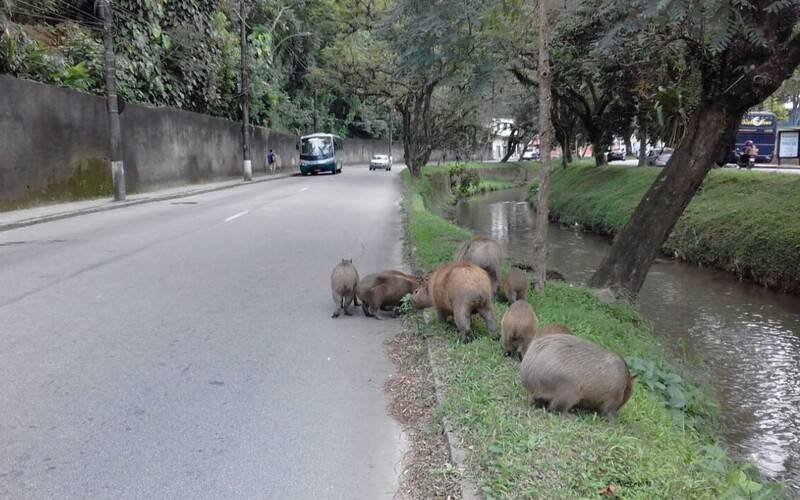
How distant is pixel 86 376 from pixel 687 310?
30.9 feet

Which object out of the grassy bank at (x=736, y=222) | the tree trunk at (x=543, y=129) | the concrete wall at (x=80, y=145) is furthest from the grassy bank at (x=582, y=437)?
the concrete wall at (x=80, y=145)

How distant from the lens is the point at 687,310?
10969 mm

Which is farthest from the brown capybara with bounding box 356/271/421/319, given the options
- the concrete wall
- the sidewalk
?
the concrete wall

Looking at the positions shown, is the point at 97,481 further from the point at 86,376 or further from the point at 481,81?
the point at 481,81

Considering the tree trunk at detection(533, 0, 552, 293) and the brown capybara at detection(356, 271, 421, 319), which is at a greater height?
the tree trunk at detection(533, 0, 552, 293)

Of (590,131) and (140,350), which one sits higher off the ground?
(590,131)

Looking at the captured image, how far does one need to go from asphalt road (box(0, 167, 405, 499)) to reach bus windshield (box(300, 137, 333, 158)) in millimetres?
29718

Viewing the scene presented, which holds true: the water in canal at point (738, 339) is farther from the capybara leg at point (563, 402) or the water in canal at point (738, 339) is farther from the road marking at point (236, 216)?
the road marking at point (236, 216)

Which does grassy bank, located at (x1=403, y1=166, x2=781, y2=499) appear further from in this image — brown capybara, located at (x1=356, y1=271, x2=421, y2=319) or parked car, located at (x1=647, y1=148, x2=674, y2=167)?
parked car, located at (x1=647, y1=148, x2=674, y2=167)

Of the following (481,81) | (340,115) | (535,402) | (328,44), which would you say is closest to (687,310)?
(481,81)

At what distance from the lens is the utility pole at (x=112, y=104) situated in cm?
1730

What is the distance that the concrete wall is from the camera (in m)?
15.5

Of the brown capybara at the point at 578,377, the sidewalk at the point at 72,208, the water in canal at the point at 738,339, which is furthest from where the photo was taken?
the sidewalk at the point at 72,208

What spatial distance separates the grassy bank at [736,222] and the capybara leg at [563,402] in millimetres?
10217
